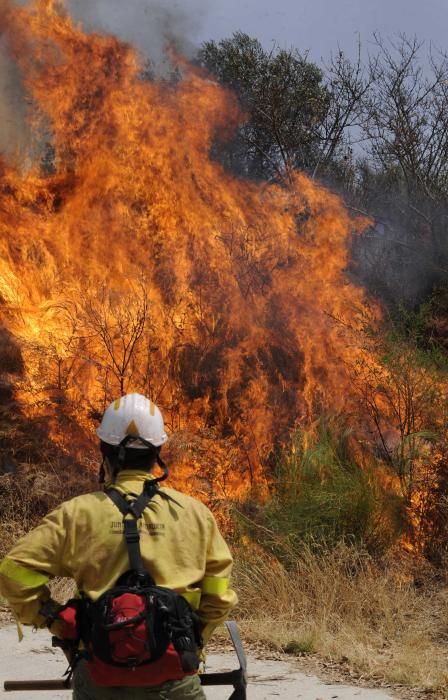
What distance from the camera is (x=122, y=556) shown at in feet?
9.25

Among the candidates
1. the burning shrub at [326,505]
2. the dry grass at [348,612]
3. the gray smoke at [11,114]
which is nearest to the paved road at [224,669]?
the dry grass at [348,612]

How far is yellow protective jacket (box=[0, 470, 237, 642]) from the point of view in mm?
2822

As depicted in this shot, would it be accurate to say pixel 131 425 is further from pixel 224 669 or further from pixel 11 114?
pixel 11 114

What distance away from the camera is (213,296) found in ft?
37.1

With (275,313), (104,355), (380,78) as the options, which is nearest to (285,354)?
(275,313)

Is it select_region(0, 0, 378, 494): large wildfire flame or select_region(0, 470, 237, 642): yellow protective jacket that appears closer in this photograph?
select_region(0, 470, 237, 642): yellow protective jacket

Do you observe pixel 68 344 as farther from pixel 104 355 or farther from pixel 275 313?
pixel 275 313

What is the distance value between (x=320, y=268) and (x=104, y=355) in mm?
3051

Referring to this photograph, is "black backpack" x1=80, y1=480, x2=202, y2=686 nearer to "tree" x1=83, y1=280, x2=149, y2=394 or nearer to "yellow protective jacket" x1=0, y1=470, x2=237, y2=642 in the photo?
"yellow protective jacket" x1=0, y1=470, x2=237, y2=642

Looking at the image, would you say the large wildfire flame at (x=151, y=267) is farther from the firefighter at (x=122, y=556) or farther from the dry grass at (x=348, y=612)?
the firefighter at (x=122, y=556)

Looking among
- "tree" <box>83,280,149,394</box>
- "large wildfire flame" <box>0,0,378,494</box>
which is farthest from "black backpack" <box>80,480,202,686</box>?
"tree" <box>83,280,149,394</box>

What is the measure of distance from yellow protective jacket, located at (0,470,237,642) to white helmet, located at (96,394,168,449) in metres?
0.14

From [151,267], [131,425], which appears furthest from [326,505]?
[131,425]

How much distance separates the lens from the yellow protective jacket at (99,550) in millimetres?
2822
